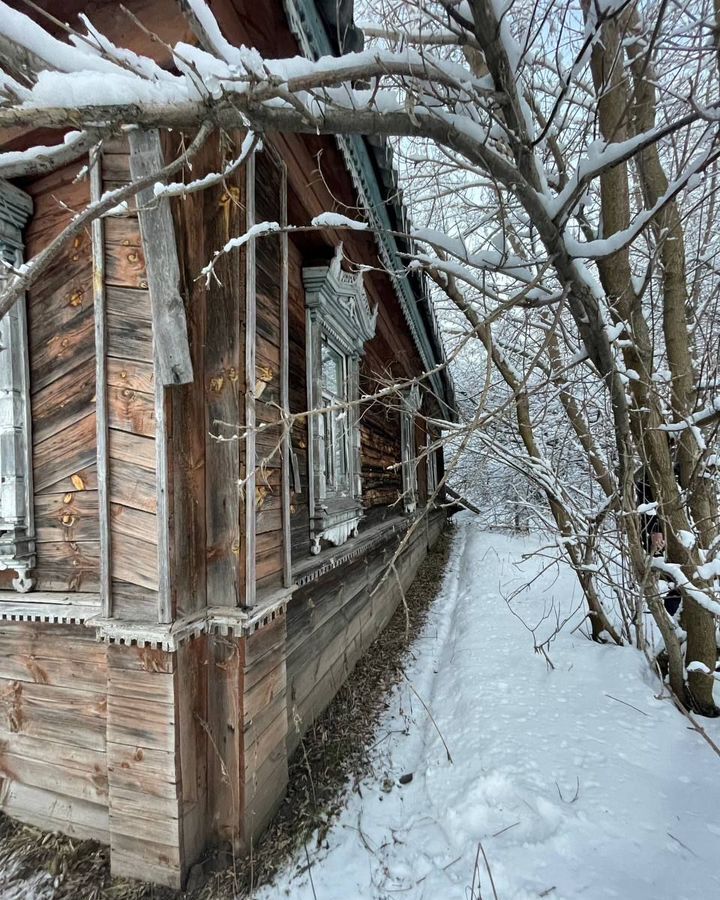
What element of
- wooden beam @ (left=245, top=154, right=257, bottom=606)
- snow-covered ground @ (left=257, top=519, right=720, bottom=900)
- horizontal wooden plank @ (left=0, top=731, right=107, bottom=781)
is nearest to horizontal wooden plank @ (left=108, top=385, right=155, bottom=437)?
wooden beam @ (left=245, top=154, right=257, bottom=606)

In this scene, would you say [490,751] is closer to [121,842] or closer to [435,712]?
[435,712]

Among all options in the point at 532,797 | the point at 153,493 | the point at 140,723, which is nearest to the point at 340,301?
the point at 153,493

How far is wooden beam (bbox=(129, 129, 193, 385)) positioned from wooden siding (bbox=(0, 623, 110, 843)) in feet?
4.40

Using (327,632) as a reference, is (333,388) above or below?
above

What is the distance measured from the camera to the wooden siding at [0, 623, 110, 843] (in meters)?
2.01

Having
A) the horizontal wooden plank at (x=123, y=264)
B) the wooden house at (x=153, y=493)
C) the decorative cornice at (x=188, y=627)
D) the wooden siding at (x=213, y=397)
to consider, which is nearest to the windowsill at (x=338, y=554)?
the wooden house at (x=153, y=493)

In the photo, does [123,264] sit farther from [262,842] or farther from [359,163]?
[262,842]

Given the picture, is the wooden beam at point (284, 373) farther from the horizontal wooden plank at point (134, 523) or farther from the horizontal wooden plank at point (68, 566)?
the horizontal wooden plank at point (68, 566)

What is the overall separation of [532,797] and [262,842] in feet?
4.36

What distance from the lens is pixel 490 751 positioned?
2.55m

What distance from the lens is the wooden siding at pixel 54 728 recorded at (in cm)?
201

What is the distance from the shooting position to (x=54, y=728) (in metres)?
2.09

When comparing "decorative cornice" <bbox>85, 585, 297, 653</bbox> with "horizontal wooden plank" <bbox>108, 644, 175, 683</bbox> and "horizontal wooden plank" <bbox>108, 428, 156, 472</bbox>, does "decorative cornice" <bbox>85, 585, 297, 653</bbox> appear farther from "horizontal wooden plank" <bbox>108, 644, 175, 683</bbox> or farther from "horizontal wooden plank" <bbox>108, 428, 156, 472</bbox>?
"horizontal wooden plank" <bbox>108, 428, 156, 472</bbox>

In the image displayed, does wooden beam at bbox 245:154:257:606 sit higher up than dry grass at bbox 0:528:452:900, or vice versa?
wooden beam at bbox 245:154:257:606
